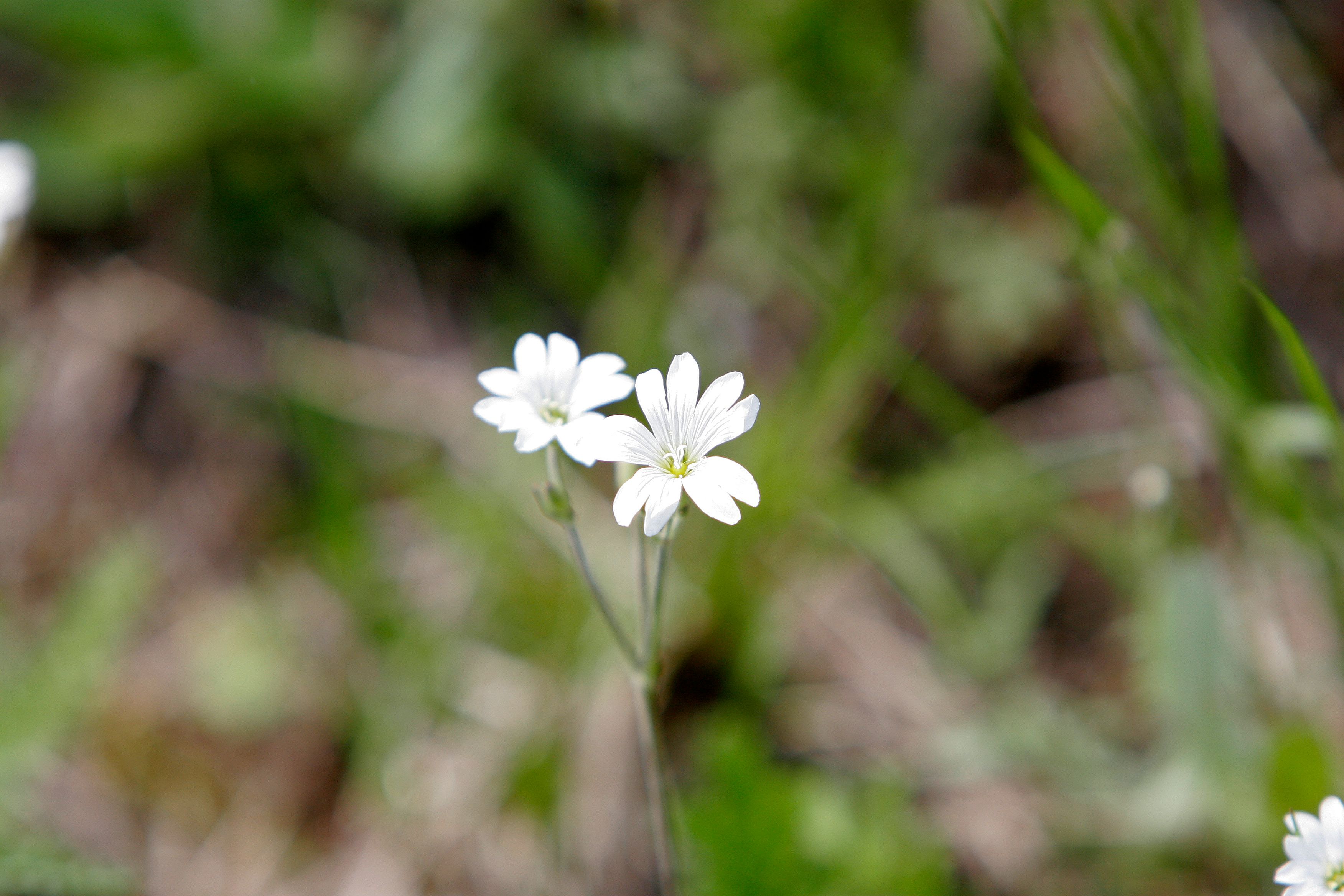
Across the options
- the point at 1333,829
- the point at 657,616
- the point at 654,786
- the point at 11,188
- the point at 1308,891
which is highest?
the point at 11,188

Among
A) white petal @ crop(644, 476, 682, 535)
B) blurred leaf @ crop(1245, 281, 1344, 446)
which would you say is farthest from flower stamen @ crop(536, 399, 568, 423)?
blurred leaf @ crop(1245, 281, 1344, 446)

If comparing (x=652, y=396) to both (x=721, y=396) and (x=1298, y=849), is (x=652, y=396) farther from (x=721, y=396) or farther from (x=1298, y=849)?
(x=1298, y=849)

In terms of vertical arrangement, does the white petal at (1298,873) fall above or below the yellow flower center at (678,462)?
below

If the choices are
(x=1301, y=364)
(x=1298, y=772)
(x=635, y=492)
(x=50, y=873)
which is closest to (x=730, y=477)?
(x=635, y=492)

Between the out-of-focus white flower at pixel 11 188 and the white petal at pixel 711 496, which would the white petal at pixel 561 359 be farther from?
the out-of-focus white flower at pixel 11 188

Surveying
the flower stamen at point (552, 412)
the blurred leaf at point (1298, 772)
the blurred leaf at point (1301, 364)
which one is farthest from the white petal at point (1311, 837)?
the flower stamen at point (552, 412)

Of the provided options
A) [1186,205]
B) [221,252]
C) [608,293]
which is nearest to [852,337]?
[608,293]
